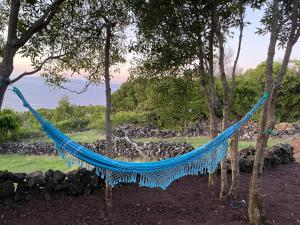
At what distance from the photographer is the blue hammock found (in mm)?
3104

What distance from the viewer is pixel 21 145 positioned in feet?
37.0

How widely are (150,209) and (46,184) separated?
1038 mm

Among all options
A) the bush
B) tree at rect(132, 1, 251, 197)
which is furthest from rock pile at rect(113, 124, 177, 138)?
tree at rect(132, 1, 251, 197)

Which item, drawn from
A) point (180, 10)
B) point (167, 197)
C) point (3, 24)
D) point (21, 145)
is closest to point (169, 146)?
point (167, 197)

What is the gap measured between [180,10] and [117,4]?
66 centimetres

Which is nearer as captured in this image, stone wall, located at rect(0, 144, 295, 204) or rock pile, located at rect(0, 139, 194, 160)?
stone wall, located at rect(0, 144, 295, 204)

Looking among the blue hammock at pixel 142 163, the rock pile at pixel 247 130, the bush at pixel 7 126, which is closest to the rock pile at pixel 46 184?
the blue hammock at pixel 142 163

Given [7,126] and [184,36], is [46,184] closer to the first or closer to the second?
[184,36]

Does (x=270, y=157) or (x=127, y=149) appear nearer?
(x=270, y=157)

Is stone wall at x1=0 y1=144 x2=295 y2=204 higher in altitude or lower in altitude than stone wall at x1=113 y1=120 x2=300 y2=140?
lower

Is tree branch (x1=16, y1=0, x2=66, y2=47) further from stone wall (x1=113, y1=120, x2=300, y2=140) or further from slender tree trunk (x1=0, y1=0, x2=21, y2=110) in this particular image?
stone wall (x1=113, y1=120, x2=300, y2=140)

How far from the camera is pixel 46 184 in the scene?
3.85m

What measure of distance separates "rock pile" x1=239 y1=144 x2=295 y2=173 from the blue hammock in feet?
8.31

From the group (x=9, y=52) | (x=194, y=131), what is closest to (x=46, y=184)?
(x=9, y=52)
